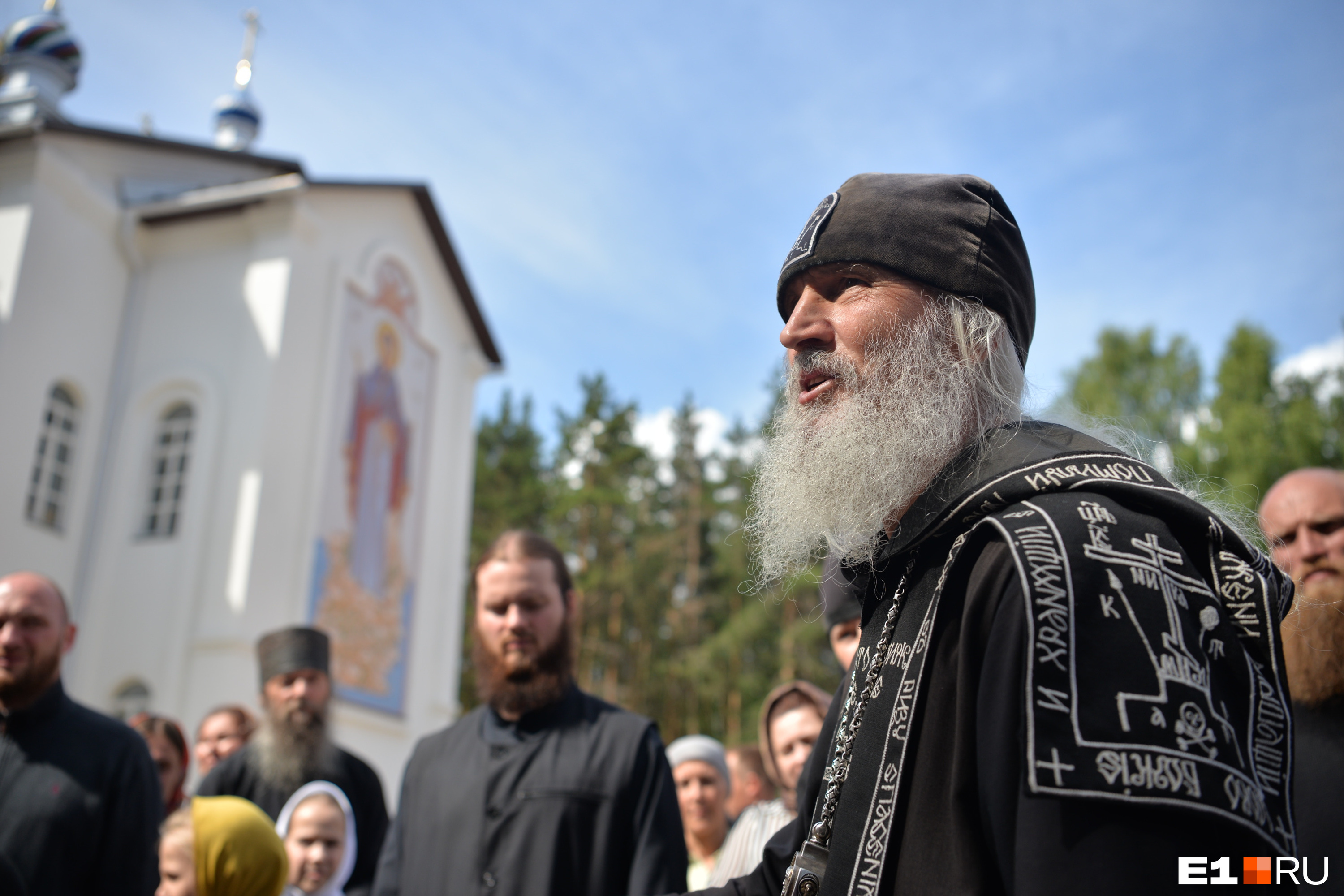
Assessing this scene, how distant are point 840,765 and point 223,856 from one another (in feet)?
9.46

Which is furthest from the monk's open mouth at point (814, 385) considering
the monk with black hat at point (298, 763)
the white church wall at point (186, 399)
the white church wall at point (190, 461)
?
the white church wall at point (190, 461)

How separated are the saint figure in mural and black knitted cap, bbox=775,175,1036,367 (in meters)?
15.2

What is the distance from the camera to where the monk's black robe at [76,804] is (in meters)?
3.53

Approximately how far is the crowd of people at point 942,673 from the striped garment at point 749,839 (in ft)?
5.51

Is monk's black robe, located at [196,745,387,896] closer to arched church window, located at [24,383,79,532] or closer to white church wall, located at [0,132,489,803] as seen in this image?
white church wall, located at [0,132,489,803]

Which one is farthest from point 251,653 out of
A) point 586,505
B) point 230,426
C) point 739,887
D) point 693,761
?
point 586,505

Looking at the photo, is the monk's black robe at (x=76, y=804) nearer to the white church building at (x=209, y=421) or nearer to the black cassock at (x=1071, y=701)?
the black cassock at (x=1071, y=701)

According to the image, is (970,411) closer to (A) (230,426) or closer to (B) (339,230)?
(A) (230,426)

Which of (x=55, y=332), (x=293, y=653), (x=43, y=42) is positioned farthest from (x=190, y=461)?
(x=293, y=653)

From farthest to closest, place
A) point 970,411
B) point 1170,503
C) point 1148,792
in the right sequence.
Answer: point 970,411 < point 1170,503 < point 1148,792

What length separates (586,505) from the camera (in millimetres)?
31656

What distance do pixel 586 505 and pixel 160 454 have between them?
670 inches

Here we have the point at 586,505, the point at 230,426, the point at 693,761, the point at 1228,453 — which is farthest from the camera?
the point at 586,505

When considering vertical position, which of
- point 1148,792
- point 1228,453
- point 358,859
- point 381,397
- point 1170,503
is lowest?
point 358,859
